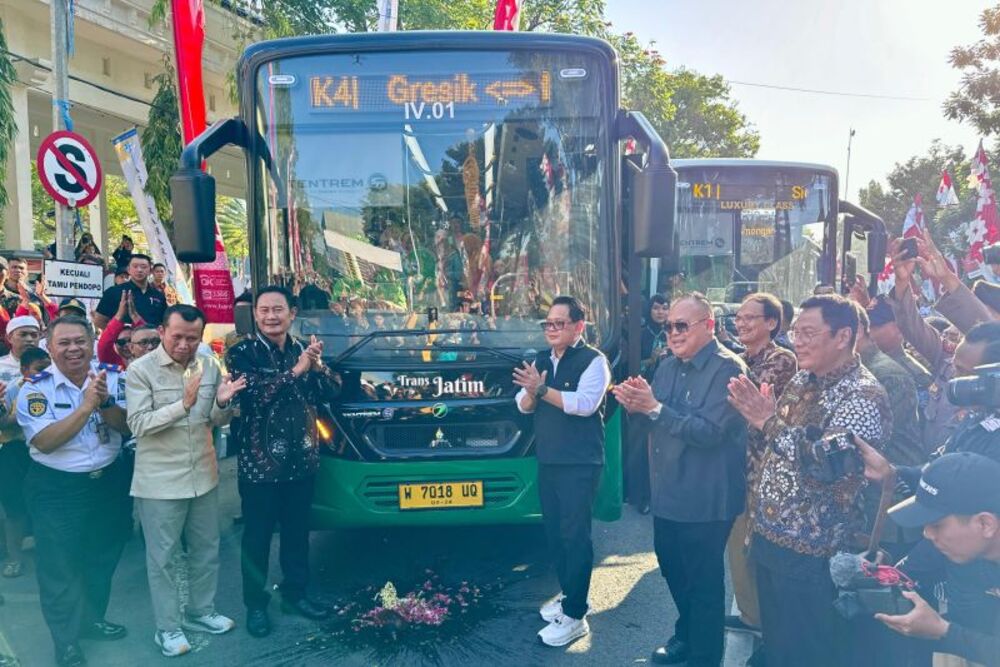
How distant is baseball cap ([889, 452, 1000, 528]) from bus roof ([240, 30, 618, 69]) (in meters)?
3.48

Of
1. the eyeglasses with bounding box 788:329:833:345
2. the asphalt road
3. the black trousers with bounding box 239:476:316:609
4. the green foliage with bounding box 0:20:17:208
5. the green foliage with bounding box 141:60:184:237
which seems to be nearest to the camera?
the eyeglasses with bounding box 788:329:833:345

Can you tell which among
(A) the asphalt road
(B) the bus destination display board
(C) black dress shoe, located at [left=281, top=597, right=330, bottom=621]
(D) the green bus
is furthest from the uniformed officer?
(B) the bus destination display board

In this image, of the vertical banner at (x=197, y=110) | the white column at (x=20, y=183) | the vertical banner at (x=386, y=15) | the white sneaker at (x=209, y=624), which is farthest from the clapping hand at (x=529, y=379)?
the white column at (x=20, y=183)

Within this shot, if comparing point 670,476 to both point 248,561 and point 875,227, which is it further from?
point 875,227

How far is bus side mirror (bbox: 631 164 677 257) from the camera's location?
4.51 m

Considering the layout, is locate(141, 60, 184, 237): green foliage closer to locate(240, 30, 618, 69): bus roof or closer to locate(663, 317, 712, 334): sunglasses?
locate(240, 30, 618, 69): bus roof

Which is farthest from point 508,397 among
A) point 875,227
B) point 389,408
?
point 875,227

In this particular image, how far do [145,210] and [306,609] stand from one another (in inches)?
206

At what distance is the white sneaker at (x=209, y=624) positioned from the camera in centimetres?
446

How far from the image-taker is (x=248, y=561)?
4.44 meters

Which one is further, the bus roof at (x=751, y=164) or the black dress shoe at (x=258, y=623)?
the bus roof at (x=751, y=164)

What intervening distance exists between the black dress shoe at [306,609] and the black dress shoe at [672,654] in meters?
1.91

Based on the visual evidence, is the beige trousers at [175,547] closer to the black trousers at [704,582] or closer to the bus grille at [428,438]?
the bus grille at [428,438]

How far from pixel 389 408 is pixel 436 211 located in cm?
124
